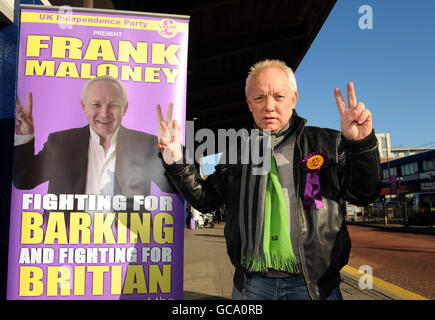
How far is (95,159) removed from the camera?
2.62 meters

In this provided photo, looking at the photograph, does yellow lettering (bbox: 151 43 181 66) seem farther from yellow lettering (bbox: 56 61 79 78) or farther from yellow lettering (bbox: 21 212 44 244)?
yellow lettering (bbox: 21 212 44 244)

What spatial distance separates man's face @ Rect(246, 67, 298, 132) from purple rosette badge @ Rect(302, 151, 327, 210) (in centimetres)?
30

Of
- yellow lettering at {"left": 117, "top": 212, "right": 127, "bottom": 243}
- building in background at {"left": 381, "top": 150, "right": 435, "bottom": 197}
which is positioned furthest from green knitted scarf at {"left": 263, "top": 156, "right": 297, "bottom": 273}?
building in background at {"left": 381, "top": 150, "right": 435, "bottom": 197}

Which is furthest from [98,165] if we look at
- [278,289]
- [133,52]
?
[278,289]

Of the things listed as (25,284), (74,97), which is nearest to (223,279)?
(25,284)

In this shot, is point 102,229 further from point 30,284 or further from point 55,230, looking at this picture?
point 30,284

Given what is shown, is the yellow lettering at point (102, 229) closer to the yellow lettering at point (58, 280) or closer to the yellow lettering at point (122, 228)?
the yellow lettering at point (122, 228)

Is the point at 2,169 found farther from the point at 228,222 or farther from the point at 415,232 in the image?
the point at 415,232

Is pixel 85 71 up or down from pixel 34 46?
down

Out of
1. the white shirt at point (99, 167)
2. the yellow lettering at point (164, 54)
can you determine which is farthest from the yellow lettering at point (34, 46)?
the yellow lettering at point (164, 54)

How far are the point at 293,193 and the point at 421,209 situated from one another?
80.9 ft

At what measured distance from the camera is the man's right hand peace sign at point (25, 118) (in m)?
2.56

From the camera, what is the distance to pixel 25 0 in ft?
10.6

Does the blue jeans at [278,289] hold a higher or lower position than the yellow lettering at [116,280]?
higher
